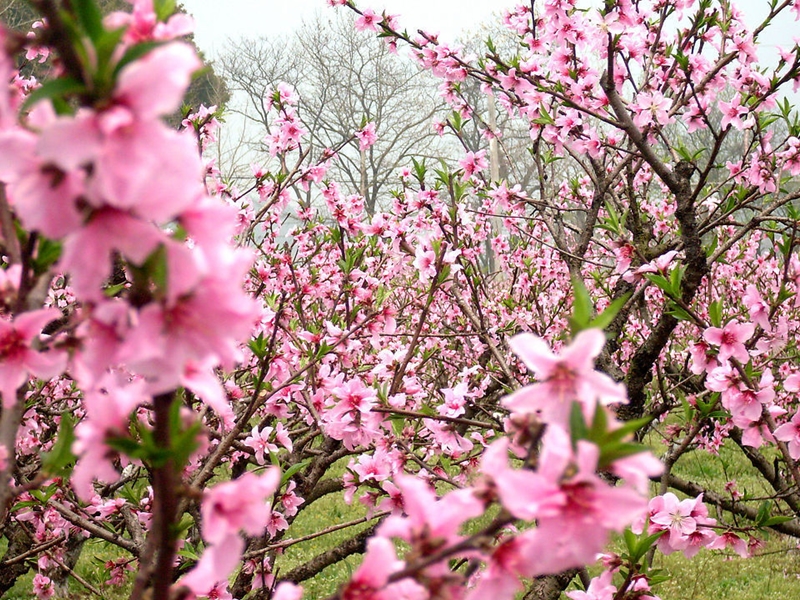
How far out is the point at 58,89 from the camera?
20.8 inches

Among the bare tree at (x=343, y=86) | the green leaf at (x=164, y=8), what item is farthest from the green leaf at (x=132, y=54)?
the bare tree at (x=343, y=86)

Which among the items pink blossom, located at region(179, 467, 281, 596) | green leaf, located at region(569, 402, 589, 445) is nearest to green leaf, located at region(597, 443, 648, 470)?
green leaf, located at region(569, 402, 589, 445)

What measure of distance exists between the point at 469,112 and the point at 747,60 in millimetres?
1883

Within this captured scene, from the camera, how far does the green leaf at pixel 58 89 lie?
0.53 metres

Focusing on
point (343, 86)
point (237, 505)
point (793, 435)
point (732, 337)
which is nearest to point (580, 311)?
point (237, 505)

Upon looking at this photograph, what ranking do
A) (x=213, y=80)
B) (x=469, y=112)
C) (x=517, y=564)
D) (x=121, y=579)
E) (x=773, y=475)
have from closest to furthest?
1. (x=517, y=564)
2. (x=773, y=475)
3. (x=121, y=579)
4. (x=469, y=112)
5. (x=213, y=80)

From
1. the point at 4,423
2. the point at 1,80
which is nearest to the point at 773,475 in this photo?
the point at 4,423

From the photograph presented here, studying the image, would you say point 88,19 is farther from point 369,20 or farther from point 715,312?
point 369,20

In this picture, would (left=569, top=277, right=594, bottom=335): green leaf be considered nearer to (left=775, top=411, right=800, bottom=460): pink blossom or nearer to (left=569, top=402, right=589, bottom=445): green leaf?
(left=569, top=402, right=589, bottom=445): green leaf

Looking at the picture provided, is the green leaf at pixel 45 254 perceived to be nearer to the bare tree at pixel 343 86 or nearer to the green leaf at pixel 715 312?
the green leaf at pixel 715 312

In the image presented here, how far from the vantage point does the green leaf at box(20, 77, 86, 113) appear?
528 mm

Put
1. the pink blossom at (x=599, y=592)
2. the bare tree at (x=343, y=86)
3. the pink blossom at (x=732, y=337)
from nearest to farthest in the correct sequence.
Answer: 1. the pink blossom at (x=599, y=592)
2. the pink blossom at (x=732, y=337)
3. the bare tree at (x=343, y=86)

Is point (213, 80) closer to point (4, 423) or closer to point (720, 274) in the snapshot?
point (720, 274)

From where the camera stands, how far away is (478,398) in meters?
4.88
